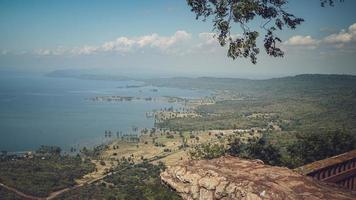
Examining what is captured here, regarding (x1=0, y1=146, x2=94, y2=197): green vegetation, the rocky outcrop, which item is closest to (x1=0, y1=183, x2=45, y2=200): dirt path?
(x1=0, y1=146, x2=94, y2=197): green vegetation

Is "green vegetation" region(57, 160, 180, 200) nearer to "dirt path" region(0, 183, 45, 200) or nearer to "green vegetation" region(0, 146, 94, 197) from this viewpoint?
"dirt path" region(0, 183, 45, 200)

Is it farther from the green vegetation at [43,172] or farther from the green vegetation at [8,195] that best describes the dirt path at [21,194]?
the green vegetation at [8,195]

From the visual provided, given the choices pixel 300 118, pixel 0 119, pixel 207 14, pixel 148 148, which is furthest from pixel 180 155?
pixel 0 119

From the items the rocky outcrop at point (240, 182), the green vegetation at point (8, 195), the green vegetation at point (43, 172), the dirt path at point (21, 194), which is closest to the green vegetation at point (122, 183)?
the dirt path at point (21, 194)

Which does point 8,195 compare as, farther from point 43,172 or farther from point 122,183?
point 122,183

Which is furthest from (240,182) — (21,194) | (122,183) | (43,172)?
(43,172)
